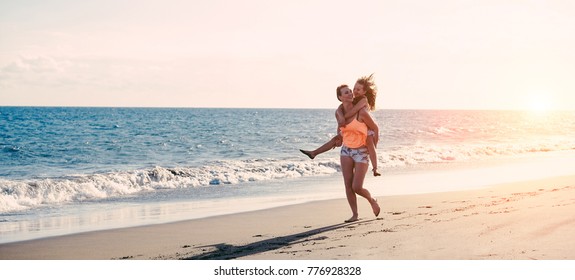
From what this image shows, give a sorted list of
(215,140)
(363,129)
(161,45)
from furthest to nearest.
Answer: (215,140)
(161,45)
(363,129)

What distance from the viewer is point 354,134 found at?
7.03 metres

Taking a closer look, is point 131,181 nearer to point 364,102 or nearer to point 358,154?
point 358,154

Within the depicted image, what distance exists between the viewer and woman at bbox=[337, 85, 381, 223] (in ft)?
22.5

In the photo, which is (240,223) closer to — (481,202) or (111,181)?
(481,202)

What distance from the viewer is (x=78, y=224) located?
8516mm

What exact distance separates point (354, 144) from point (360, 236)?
1.08m

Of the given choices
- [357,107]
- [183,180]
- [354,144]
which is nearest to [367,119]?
[357,107]

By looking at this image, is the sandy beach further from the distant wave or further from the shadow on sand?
the distant wave

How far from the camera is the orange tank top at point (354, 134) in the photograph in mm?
6934

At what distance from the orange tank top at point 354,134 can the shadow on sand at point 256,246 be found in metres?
0.99

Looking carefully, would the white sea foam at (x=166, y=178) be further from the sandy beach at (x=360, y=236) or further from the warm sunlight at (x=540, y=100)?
the warm sunlight at (x=540, y=100)

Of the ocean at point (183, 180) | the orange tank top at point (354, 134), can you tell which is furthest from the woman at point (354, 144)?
the ocean at point (183, 180)
